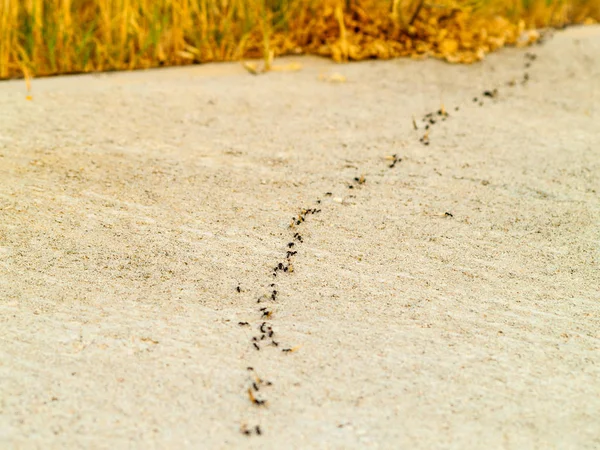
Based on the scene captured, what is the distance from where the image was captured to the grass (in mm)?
3730

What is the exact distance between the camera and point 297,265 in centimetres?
227

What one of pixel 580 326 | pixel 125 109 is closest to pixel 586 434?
pixel 580 326

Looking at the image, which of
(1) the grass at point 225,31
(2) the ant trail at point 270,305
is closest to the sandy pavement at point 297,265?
(2) the ant trail at point 270,305

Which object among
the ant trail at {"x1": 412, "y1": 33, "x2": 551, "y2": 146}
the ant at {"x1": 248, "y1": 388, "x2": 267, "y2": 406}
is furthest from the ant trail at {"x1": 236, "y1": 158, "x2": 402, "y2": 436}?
the ant trail at {"x1": 412, "y1": 33, "x2": 551, "y2": 146}

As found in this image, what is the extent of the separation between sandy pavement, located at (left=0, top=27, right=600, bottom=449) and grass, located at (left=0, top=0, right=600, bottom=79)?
0.25 m

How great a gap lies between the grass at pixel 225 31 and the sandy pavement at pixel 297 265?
255 mm

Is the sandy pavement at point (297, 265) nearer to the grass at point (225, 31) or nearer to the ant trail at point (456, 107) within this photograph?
the ant trail at point (456, 107)

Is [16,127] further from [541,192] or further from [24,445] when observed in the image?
[541,192]

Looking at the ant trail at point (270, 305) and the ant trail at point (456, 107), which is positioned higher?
the ant trail at point (456, 107)

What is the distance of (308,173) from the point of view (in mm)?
2826

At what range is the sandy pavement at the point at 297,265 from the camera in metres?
1.68

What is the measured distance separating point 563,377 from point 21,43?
3338mm

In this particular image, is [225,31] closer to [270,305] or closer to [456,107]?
[456,107]

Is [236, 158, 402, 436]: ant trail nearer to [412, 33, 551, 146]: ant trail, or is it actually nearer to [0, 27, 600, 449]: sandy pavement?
[0, 27, 600, 449]: sandy pavement
